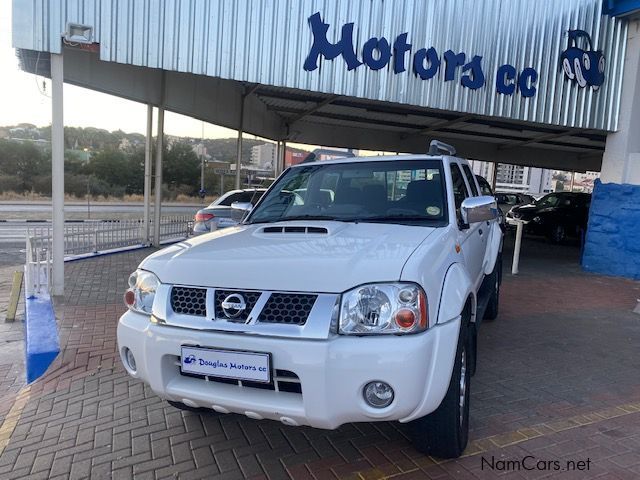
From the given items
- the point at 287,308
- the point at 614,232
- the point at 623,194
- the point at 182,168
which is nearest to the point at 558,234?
the point at 614,232

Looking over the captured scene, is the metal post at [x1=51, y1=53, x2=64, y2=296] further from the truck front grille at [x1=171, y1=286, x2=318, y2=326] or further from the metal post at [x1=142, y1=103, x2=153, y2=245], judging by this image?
the truck front grille at [x1=171, y1=286, x2=318, y2=326]

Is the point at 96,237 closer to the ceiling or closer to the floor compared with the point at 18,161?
closer to the floor

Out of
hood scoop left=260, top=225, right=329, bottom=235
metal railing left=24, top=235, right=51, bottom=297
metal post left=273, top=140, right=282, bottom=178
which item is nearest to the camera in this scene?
hood scoop left=260, top=225, right=329, bottom=235

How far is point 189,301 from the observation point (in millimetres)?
2658

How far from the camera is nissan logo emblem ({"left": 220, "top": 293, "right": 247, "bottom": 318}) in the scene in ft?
8.21

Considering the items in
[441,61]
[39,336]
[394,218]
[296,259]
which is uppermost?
[441,61]

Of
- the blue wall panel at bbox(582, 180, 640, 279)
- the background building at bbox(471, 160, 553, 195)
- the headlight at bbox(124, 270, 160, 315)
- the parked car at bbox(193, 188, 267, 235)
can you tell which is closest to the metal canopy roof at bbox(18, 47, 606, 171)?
the blue wall panel at bbox(582, 180, 640, 279)

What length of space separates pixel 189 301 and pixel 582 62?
31.6 ft

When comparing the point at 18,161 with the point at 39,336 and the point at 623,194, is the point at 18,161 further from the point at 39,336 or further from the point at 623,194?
the point at 623,194

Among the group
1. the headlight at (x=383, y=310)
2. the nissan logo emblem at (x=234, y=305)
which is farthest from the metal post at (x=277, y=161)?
the headlight at (x=383, y=310)

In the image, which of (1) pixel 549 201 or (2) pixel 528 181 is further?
(2) pixel 528 181

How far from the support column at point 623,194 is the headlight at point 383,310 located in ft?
29.6

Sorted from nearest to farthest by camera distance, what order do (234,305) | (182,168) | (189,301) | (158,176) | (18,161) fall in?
(234,305), (189,301), (158,176), (182,168), (18,161)

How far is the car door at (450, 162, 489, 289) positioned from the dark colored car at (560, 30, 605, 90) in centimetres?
638
